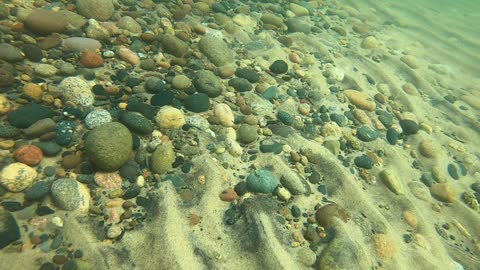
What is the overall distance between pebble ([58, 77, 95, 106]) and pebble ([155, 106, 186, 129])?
69cm

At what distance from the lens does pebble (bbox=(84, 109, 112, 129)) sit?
2.78 metres

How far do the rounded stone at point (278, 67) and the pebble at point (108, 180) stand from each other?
8.62 feet

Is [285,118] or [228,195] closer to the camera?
[228,195]

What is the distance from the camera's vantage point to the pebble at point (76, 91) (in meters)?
2.91

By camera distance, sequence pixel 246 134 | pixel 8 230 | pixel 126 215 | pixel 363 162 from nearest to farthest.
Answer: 1. pixel 8 230
2. pixel 126 215
3. pixel 246 134
4. pixel 363 162

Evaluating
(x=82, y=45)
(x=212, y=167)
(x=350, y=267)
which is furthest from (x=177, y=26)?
(x=350, y=267)

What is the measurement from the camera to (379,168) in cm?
358

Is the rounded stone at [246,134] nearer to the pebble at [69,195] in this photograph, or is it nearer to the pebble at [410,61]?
the pebble at [69,195]

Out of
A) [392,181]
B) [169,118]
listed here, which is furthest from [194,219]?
[392,181]

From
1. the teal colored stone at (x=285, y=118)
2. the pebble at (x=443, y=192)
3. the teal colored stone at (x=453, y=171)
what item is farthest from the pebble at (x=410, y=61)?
the teal colored stone at (x=285, y=118)

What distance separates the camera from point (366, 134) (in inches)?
152

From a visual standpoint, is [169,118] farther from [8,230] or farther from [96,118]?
[8,230]

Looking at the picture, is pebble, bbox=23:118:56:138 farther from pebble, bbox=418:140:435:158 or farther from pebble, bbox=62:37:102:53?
pebble, bbox=418:140:435:158

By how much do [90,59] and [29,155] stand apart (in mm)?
1323
